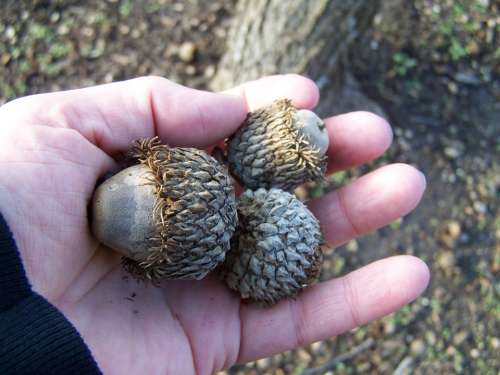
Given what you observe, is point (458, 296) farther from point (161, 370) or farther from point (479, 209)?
point (161, 370)

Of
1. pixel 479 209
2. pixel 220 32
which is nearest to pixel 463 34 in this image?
pixel 479 209

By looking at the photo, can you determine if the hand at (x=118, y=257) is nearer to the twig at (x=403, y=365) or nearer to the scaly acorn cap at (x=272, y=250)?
the scaly acorn cap at (x=272, y=250)

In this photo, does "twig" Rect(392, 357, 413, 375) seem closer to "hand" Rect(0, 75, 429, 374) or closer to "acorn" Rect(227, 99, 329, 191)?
"hand" Rect(0, 75, 429, 374)

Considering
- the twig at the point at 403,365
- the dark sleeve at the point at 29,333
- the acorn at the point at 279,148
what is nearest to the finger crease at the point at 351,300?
the acorn at the point at 279,148

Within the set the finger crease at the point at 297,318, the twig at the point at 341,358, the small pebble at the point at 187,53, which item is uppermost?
the small pebble at the point at 187,53

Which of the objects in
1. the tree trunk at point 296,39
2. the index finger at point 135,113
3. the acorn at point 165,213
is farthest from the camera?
the tree trunk at point 296,39

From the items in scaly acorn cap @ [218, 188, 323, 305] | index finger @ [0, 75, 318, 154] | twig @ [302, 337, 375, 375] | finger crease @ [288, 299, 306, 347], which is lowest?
twig @ [302, 337, 375, 375]

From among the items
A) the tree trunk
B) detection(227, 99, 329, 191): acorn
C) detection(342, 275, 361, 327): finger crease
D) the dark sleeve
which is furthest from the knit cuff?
the tree trunk

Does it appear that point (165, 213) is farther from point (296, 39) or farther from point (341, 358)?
point (341, 358)

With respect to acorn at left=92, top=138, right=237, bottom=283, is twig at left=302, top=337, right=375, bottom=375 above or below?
below
